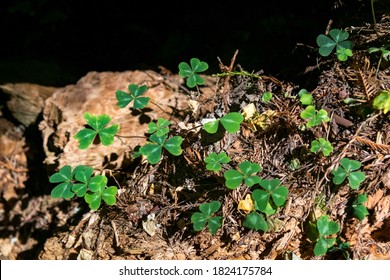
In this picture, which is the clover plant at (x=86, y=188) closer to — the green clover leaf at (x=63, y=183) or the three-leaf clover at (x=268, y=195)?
the green clover leaf at (x=63, y=183)

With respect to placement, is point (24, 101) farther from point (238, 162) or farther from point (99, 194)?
point (238, 162)

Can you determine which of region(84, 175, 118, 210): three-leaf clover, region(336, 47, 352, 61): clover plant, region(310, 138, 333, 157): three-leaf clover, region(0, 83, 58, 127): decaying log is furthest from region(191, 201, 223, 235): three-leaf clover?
region(0, 83, 58, 127): decaying log

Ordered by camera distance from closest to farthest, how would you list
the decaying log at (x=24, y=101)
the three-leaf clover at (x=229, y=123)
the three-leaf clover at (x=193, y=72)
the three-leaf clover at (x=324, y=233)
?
the three-leaf clover at (x=324, y=233), the three-leaf clover at (x=229, y=123), the three-leaf clover at (x=193, y=72), the decaying log at (x=24, y=101)

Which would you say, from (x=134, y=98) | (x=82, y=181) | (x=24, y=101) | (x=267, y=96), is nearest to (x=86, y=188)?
(x=82, y=181)

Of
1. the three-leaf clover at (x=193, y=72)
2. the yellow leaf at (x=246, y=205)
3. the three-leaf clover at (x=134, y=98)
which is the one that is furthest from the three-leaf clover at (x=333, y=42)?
the three-leaf clover at (x=134, y=98)

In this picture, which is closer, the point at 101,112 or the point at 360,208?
the point at 360,208

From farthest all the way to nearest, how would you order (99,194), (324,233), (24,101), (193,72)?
(24,101)
(193,72)
(99,194)
(324,233)

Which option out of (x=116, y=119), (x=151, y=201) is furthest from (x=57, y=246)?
(x=116, y=119)
